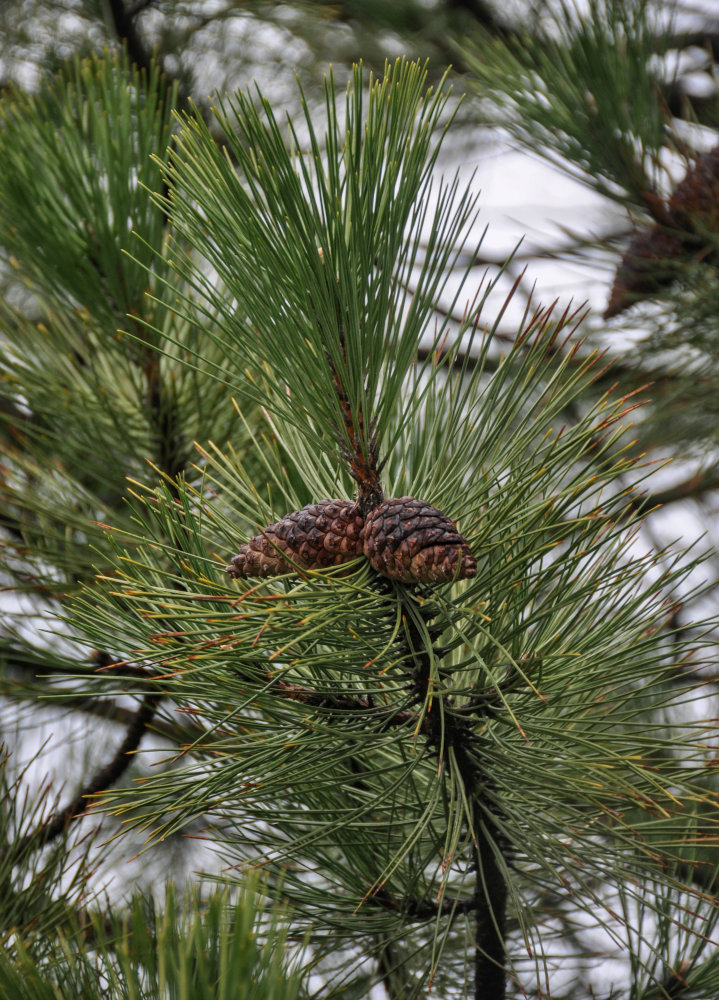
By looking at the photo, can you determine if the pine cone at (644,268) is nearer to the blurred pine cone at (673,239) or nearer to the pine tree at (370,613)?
the blurred pine cone at (673,239)

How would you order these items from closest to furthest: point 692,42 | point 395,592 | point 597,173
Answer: point 395,592 → point 597,173 → point 692,42

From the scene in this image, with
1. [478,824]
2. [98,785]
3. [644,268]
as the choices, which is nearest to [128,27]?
[644,268]

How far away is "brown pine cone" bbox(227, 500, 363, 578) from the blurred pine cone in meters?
0.74

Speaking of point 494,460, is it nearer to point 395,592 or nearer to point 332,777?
point 395,592

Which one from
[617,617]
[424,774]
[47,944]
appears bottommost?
[47,944]

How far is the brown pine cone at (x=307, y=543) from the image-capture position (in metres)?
0.57

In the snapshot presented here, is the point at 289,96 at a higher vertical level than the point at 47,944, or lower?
higher

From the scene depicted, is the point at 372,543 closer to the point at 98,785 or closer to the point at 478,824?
the point at 478,824

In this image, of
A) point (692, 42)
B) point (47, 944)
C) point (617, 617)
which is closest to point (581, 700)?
point (617, 617)

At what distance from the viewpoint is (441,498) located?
25.3 inches

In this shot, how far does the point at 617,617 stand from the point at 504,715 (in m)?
0.11

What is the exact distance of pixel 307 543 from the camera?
58 cm

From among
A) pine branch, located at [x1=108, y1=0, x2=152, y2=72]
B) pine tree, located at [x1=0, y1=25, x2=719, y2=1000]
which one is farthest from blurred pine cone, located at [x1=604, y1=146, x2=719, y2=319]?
pine branch, located at [x1=108, y1=0, x2=152, y2=72]

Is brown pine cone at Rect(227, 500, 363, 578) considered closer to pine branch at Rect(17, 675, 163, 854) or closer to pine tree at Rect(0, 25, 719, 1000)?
pine tree at Rect(0, 25, 719, 1000)
